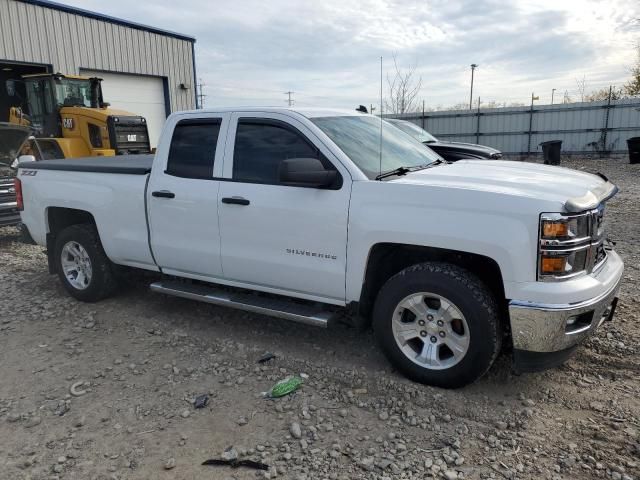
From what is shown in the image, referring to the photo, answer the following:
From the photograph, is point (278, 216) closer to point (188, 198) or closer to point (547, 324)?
point (188, 198)

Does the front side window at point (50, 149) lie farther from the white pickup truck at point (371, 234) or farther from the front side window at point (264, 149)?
the front side window at point (264, 149)

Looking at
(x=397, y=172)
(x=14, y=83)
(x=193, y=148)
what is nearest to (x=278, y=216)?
(x=397, y=172)

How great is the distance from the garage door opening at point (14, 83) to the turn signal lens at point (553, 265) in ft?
48.0

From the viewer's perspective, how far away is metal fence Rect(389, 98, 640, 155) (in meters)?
22.6

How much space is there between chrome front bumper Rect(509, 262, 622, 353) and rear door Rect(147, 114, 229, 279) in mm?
2435

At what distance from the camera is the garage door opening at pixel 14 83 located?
13.9 metres

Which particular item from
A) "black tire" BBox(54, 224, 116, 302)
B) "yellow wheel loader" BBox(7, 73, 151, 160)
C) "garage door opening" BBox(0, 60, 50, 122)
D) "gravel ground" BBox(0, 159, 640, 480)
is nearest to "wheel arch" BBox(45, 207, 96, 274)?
"black tire" BBox(54, 224, 116, 302)

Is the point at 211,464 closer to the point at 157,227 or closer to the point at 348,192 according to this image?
the point at 348,192

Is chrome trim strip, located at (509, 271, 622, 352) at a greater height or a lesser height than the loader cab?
lesser

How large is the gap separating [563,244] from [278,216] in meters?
1.98

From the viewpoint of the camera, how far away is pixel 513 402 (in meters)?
3.45

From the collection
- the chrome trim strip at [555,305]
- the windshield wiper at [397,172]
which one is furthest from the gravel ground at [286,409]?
the windshield wiper at [397,172]

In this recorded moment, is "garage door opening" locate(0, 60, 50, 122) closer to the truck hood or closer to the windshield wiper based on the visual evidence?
the windshield wiper

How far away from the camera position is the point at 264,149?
4.20 metres
